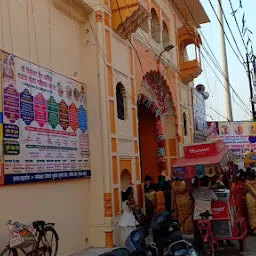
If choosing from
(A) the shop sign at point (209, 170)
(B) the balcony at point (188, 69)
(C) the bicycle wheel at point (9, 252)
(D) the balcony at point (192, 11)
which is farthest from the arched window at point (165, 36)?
(C) the bicycle wheel at point (9, 252)

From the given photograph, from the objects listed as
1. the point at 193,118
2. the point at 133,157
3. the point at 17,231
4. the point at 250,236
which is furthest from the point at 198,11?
the point at 17,231

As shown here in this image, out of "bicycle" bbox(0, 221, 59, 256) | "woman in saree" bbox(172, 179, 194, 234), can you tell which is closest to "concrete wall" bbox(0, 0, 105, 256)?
"bicycle" bbox(0, 221, 59, 256)

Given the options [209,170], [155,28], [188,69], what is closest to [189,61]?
[188,69]

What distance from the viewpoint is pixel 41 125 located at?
6.72 meters

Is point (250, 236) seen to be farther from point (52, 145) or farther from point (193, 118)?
point (193, 118)

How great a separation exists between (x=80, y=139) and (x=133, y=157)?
2029mm

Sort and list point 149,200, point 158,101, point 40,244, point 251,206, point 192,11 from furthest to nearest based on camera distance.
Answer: point 192,11, point 158,101, point 149,200, point 251,206, point 40,244

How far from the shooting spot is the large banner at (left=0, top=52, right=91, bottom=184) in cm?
598

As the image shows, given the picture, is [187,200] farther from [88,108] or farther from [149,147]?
[149,147]

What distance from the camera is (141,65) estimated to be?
10820mm

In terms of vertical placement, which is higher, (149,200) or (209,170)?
(209,170)

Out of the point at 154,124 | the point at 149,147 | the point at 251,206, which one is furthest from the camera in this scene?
the point at 149,147

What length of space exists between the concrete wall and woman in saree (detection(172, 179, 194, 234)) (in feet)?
6.72

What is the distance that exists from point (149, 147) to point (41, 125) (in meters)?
7.48
